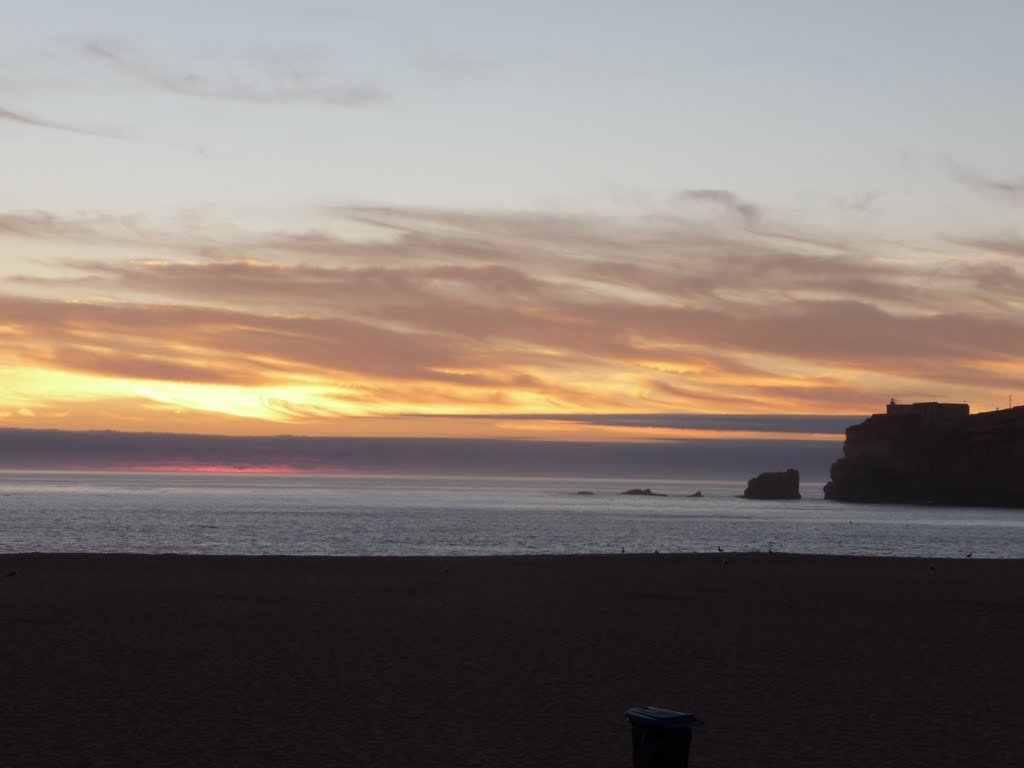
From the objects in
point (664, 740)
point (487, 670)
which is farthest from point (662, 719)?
point (487, 670)

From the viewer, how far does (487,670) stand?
17781 mm

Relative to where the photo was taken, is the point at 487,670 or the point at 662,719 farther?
the point at 487,670

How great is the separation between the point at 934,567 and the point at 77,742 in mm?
38597

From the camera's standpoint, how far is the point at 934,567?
4381cm

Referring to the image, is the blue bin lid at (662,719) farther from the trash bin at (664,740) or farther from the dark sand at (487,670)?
the dark sand at (487,670)

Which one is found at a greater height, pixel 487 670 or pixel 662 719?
pixel 662 719

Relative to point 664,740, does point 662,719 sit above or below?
above

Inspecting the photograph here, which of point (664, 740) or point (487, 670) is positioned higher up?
point (664, 740)

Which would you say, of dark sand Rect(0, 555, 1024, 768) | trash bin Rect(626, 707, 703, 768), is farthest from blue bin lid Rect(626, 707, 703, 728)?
dark sand Rect(0, 555, 1024, 768)

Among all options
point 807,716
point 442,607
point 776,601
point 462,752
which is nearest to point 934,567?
point 776,601

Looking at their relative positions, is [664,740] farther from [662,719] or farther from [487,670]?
[487,670]

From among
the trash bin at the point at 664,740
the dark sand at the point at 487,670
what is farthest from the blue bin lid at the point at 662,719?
the dark sand at the point at 487,670

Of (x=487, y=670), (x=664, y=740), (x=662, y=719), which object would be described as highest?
(x=662, y=719)

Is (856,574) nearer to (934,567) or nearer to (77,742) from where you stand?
(934,567)
